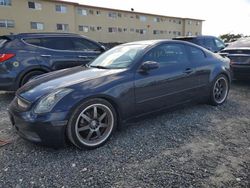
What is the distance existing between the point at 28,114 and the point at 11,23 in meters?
26.2

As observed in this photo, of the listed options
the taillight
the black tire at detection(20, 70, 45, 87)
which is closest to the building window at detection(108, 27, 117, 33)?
the black tire at detection(20, 70, 45, 87)

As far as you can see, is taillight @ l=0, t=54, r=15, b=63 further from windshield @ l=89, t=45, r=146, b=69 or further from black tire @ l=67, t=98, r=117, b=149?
black tire @ l=67, t=98, r=117, b=149

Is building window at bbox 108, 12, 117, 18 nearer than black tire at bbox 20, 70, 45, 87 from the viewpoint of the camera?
No

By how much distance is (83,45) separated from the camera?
651 cm

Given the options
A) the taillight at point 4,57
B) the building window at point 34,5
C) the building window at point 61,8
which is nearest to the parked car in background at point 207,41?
the taillight at point 4,57

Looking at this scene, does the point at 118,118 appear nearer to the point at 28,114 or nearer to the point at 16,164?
the point at 28,114

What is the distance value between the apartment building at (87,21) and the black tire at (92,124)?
84.8 ft

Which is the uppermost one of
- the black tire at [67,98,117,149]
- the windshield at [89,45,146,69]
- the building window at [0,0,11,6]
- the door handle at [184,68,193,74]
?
the building window at [0,0,11,6]

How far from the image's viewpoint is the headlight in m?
2.78

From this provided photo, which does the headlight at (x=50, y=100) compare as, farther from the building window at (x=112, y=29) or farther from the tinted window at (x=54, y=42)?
the building window at (x=112, y=29)

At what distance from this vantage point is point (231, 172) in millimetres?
2514

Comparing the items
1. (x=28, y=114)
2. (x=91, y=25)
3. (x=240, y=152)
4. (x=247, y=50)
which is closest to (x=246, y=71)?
(x=247, y=50)

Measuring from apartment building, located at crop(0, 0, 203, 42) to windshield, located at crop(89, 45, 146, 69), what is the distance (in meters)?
24.7

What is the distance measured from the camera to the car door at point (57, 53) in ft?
18.9
